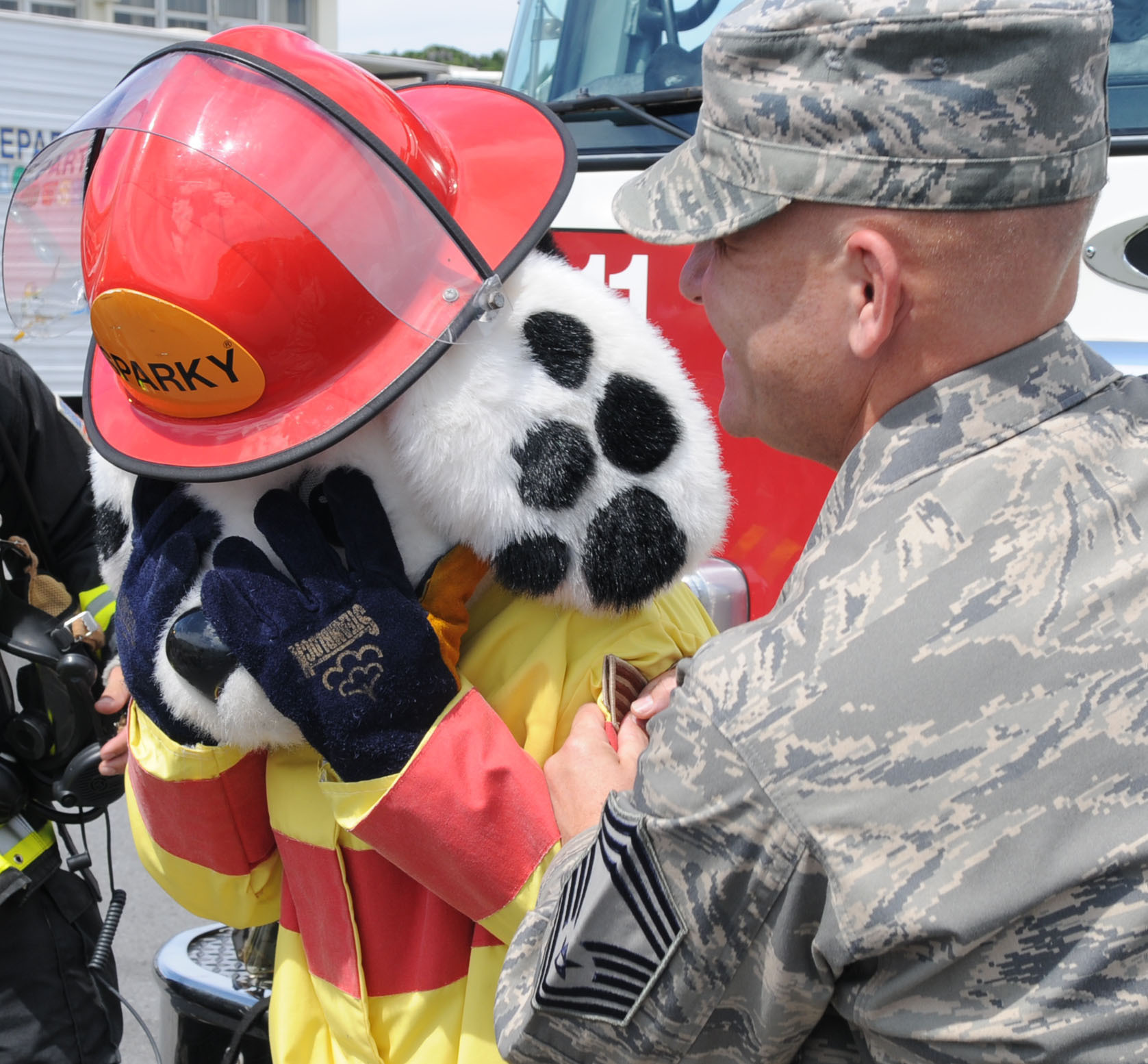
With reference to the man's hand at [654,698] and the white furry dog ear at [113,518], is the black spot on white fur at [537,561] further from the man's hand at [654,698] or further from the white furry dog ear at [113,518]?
the white furry dog ear at [113,518]

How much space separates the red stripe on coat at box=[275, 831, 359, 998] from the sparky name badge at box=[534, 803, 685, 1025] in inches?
15.2

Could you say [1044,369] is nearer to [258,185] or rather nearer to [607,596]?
[607,596]

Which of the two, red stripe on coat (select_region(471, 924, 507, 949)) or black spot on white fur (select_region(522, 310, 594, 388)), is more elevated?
black spot on white fur (select_region(522, 310, 594, 388))

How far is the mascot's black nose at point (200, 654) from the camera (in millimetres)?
1271

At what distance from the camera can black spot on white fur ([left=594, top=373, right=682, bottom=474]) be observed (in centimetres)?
130

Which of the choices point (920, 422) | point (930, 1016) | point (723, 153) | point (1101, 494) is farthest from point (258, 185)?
point (930, 1016)

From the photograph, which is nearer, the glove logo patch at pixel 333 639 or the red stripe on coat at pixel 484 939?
the glove logo patch at pixel 333 639

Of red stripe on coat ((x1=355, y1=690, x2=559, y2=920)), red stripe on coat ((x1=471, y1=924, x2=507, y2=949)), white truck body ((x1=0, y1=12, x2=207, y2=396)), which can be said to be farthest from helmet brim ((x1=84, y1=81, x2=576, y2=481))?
white truck body ((x1=0, y1=12, x2=207, y2=396))

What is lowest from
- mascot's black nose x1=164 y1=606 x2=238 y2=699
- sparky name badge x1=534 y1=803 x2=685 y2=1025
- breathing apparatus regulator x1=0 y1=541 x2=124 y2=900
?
breathing apparatus regulator x1=0 y1=541 x2=124 y2=900

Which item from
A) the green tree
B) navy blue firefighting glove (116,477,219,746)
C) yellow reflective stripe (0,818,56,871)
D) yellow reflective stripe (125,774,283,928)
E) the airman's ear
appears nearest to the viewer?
the airman's ear

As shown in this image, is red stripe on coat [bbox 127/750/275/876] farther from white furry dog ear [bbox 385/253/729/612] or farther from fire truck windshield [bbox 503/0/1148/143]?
fire truck windshield [bbox 503/0/1148/143]

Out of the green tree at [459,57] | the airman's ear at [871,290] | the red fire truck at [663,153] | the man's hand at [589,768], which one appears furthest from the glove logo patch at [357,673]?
the green tree at [459,57]

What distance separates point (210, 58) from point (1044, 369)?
933mm

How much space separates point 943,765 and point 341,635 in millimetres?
626
